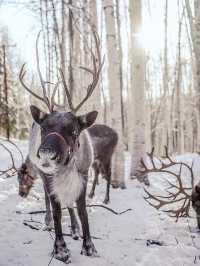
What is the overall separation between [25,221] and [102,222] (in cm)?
104

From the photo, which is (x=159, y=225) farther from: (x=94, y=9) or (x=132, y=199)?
(x=94, y=9)

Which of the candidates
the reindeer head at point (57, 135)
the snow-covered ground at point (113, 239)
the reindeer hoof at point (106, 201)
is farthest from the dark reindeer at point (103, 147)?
the reindeer head at point (57, 135)

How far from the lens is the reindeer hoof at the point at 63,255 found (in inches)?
152

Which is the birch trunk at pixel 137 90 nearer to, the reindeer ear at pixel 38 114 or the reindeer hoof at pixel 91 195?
the reindeer hoof at pixel 91 195

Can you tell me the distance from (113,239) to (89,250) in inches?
26.2

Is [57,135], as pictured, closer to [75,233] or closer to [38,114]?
[38,114]

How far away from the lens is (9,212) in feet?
18.7

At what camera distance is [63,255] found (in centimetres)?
388

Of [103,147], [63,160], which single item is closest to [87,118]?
[63,160]

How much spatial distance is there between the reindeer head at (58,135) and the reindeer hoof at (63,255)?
829 mm

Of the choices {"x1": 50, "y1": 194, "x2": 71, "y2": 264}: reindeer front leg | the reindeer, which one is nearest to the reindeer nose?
{"x1": 50, "y1": 194, "x2": 71, "y2": 264}: reindeer front leg

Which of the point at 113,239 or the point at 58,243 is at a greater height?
the point at 58,243

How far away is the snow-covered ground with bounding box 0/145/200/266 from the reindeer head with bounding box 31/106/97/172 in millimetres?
908

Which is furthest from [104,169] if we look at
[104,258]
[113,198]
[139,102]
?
[104,258]
